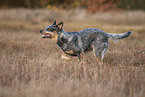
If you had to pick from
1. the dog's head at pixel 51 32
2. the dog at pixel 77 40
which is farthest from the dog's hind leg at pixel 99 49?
the dog's head at pixel 51 32

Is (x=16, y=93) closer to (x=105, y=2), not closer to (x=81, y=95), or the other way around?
(x=81, y=95)

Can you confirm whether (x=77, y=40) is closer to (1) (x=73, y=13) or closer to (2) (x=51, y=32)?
(2) (x=51, y=32)

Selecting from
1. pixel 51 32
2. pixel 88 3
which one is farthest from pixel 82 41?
pixel 88 3

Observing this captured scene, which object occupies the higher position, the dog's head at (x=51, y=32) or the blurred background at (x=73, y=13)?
the blurred background at (x=73, y=13)

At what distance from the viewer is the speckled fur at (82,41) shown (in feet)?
15.6

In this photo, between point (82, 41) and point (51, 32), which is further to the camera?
point (82, 41)

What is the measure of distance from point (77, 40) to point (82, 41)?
17 centimetres

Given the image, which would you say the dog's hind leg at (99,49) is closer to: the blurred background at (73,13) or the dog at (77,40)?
the dog at (77,40)

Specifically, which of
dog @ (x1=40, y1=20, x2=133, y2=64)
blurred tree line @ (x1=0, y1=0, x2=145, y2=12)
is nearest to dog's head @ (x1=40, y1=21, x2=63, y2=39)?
dog @ (x1=40, y1=20, x2=133, y2=64)

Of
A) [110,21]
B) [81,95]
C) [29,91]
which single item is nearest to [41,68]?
[29,91]

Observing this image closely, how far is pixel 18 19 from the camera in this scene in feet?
65.9

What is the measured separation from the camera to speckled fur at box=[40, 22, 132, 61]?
4.77m

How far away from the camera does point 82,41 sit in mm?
5027

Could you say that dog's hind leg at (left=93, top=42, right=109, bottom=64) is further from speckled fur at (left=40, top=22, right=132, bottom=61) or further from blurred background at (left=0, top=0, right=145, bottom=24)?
blurred background at (left=0, top=0, right=145, bottom=24)
